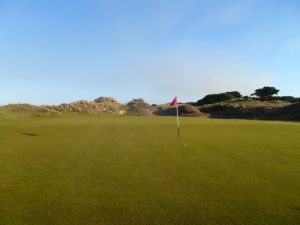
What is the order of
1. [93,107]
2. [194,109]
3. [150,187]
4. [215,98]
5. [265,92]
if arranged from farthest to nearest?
[215,98] < [265,92] < [93,107] < [194,109] < [150,187]

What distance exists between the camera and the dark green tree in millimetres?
87688

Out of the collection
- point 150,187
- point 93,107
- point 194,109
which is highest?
point 93,107

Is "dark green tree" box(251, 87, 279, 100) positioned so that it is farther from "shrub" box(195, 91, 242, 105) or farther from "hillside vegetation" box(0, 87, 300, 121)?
"shrub" box(195, 91, 242, 105)

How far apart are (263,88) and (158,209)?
8829 cm

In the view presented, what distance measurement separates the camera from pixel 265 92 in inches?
3501

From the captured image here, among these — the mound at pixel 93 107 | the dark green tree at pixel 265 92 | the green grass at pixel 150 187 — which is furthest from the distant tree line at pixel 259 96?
the green grass at pixel 150 187

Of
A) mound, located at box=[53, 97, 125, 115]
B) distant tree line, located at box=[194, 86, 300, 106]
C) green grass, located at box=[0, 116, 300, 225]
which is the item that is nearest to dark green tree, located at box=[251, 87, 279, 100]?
distant tree line, located at box=[194, 86, 300, 106]

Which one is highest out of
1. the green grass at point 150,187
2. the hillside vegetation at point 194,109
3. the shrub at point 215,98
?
the shrub at point 215,98

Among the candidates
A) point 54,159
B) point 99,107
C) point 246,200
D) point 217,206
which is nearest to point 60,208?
point 217,206

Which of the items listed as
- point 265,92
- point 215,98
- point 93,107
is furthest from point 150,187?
point 215,98

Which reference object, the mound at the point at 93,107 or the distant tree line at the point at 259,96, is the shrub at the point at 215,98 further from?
the mound at the point at 93,107

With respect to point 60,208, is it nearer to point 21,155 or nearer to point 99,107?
point 21,155

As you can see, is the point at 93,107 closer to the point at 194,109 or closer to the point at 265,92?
the point at 194,109

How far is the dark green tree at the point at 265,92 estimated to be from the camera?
288 ft
